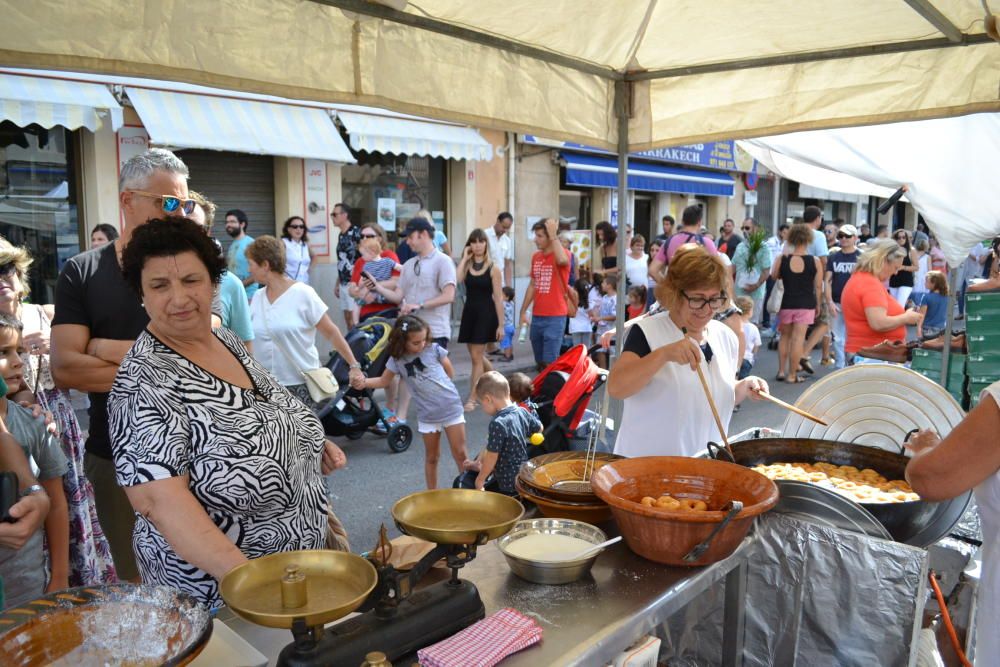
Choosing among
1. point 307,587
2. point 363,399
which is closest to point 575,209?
point 363,399

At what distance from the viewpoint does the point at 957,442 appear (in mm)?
1864

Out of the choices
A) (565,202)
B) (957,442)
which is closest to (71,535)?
(957,442)

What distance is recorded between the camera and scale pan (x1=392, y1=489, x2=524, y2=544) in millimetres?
1660

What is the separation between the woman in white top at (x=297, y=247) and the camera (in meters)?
9.70

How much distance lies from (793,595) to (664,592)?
1.84ft

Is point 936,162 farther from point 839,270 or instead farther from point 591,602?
point 839,270

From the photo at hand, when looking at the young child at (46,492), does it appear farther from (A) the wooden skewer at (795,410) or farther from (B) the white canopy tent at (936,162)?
(B) the white canopy tent at (936,162)

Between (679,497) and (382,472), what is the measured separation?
13.1ft

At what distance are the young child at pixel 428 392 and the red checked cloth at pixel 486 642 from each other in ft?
11.5

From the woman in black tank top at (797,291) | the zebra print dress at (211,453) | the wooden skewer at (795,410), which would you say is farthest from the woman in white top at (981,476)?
the woman in black tank top at (797,291)

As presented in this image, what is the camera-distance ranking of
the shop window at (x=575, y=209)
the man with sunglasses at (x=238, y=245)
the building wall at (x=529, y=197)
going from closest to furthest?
the man with sunglasses at (x=238, y=245), the building wall at (x=529, y=197), the shop window at (x=575, y=209)

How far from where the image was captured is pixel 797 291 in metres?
9.14

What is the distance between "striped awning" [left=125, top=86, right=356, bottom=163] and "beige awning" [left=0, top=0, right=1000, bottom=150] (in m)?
6.51

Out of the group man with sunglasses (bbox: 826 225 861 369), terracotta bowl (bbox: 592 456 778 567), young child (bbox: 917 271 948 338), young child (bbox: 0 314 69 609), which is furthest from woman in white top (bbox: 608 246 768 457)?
man with sunglasses (bbox: 826 225 861 369)
